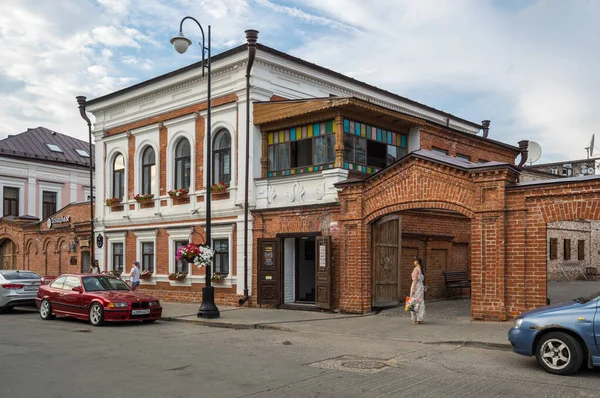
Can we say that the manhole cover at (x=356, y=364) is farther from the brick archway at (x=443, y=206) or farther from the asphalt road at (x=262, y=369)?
the brick archway at (x=443, y=206)

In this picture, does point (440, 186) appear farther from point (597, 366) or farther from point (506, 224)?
point (597, 366)

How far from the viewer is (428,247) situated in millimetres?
21203

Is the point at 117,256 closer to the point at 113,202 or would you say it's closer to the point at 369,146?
the point at 113,202

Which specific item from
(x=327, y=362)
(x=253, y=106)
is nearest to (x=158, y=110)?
(x=253, y=106)

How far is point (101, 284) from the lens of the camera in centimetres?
1752

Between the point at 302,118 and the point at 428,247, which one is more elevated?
the point at 302,118

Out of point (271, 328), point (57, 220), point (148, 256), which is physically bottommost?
point (271, 328)

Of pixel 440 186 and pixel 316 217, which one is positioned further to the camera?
pixel 316 217

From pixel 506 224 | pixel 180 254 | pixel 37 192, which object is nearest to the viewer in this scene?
pixel 506 224

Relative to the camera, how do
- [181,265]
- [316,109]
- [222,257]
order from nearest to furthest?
[316,109] < [222,257] < [181,265]

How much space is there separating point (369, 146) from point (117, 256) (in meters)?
14.0

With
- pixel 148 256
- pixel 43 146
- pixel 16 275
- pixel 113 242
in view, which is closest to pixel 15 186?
pixel 43 146

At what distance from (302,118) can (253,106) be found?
7.03 ft

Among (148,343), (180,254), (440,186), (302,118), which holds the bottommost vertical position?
(148,343)
